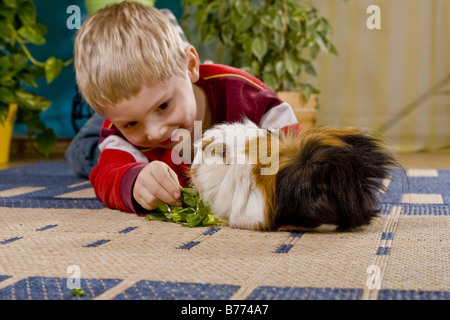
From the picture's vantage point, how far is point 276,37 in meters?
2.47

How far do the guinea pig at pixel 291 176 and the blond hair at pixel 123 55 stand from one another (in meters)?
0.20

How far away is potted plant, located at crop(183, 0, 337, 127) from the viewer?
8.00 feet

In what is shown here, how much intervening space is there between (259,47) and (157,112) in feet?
4.89

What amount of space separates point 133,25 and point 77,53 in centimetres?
12

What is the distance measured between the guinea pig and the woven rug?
0.03m

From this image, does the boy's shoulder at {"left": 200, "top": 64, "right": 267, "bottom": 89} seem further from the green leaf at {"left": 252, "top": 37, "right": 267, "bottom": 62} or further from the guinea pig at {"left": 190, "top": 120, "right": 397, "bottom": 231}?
the green leaf at {"left": 252, "top": 37, "right": 267, "bottom": 62}

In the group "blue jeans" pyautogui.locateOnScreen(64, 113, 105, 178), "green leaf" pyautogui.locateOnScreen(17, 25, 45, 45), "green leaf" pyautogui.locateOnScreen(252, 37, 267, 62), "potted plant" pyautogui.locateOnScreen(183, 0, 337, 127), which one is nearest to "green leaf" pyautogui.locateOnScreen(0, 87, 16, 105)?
"green leaf" pyautogui.locateOnScreen(17, 25, 45, 45)

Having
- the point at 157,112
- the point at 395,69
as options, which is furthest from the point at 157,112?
the point at 395,69

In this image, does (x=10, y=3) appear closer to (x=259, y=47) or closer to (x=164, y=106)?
(x=259, y=47)

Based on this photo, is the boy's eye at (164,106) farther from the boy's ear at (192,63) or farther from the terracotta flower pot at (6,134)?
the terracotta flower pot at (6,134)

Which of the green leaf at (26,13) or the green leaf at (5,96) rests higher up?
the green leaf at (26,13)

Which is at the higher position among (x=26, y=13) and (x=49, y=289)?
(x=26, y=13)

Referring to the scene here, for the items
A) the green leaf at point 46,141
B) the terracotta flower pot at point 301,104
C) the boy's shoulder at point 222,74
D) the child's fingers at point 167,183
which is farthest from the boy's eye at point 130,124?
the green leaf at point 46,141

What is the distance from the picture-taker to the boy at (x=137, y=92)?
38.5 inches
